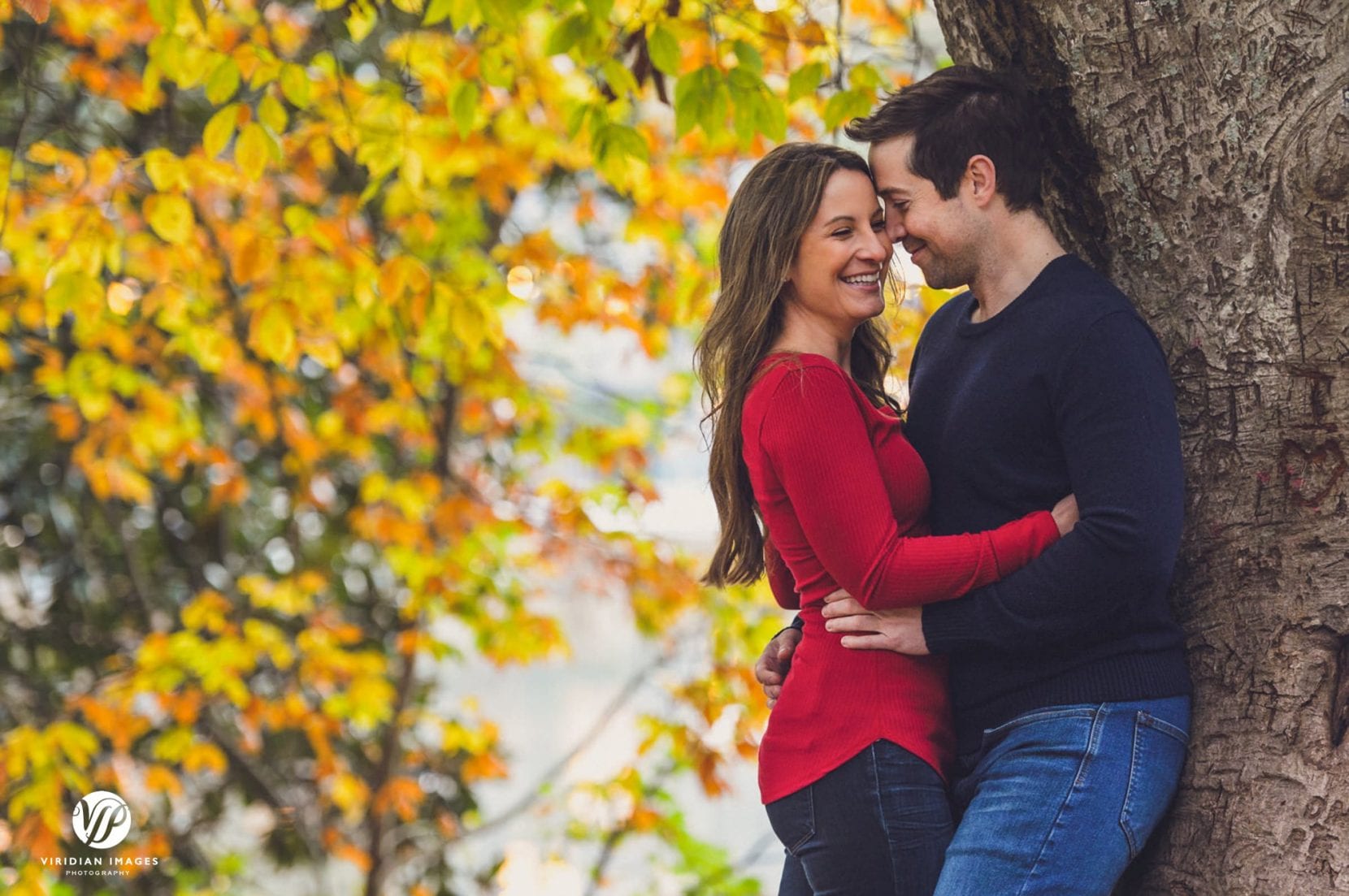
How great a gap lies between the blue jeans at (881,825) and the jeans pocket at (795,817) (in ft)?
0.06

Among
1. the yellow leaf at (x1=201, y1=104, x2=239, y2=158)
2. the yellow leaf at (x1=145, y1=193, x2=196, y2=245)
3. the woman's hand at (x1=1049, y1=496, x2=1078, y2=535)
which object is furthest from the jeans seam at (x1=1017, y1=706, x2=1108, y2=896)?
the yellow leaf at (x1=145, y1=193, x2=196, y2=245)

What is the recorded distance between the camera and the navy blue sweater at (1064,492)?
1.77 meters

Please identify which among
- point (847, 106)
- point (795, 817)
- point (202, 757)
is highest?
point (847, 106)

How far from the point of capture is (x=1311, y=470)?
1.90 metres

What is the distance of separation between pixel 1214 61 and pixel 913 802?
1247mm

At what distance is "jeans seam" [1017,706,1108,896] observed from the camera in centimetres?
179

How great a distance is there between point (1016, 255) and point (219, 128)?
1.99 meters

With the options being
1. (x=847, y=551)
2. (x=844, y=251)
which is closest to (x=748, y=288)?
(x=844, y=251)

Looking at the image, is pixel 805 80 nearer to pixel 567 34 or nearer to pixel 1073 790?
pixel 567 34

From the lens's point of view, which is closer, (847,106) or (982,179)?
(982,179)

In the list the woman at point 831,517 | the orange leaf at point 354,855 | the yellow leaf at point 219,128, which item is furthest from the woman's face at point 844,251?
the orange leaf at point 354,855

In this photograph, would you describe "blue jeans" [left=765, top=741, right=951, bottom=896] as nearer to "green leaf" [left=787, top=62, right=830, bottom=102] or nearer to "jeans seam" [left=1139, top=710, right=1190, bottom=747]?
"jeans seam" [left=1139, top=710, right=1190, bottom=747]

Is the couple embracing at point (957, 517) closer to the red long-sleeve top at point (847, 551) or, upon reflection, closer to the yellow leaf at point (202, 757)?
the red long-sleeve top at point (847, 551)

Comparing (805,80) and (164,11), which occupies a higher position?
(805,80)
